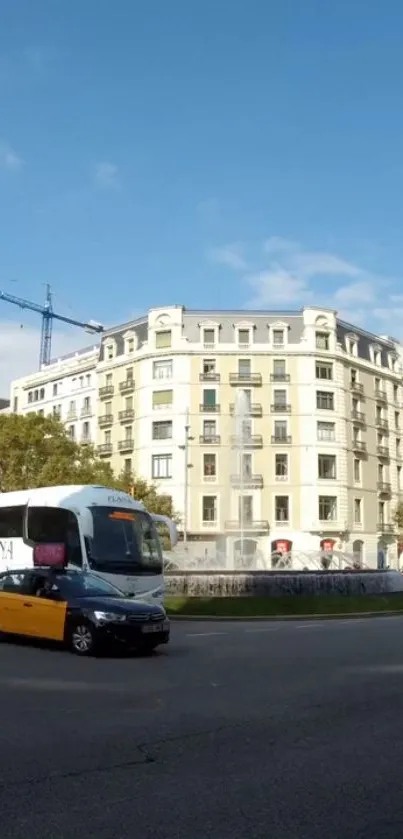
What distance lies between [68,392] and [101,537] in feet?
190

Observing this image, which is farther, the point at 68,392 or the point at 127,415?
the point at 68,392

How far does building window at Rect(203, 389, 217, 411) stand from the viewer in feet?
216

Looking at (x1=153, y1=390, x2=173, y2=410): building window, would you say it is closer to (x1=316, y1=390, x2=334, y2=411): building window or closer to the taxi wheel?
(x1=316, y1=390, x2=334, y2=411): building window

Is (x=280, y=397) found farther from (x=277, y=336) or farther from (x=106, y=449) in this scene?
(x=106, y=449)

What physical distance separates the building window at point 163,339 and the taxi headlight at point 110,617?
178ft

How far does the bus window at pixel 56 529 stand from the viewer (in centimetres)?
2047

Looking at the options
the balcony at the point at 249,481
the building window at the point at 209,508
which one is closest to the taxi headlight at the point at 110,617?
the building window at the point at 209,508

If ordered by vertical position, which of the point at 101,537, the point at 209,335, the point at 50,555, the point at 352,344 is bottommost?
the point at 50,555

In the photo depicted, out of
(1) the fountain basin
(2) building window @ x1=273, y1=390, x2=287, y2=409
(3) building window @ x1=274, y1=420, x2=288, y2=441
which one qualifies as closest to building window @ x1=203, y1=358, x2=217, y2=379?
(2) building window @ x1=273, y1=390, x2=287, y2=409

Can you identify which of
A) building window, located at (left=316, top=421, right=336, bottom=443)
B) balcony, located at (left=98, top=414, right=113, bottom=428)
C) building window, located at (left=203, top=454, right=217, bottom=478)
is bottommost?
building window, located at (left=203, top=454, right=217, bottom=478)

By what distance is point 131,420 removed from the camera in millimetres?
68562

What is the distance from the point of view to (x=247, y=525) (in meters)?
63.8

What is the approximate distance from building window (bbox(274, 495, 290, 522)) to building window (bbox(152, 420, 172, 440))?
388 inches

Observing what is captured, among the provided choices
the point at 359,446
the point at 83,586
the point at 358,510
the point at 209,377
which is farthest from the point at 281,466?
the point at 83,586
